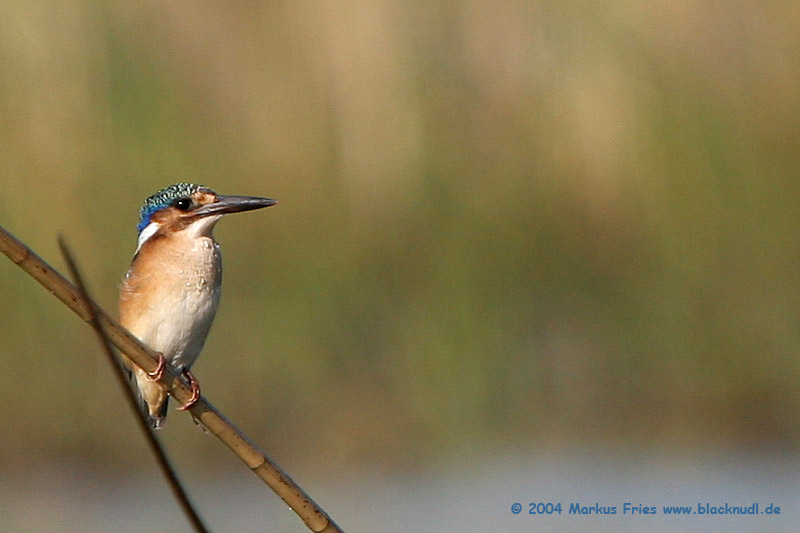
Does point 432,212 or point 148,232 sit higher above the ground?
point 148,232

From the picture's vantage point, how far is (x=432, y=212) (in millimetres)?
6254

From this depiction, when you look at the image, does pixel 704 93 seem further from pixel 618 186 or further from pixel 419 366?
pixel 419 366

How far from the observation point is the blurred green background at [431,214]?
5.90m

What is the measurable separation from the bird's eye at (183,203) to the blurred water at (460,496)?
2.33 metres

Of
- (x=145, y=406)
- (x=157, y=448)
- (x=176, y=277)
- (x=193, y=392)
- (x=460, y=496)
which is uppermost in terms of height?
(x=157, y=448)

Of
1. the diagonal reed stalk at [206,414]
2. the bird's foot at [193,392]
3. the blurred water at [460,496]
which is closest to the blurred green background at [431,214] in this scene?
the blurred water at [460,496]

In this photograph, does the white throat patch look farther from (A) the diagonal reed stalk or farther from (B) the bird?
(A) the diagonal reed stalk

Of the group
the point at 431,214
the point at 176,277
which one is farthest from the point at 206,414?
the point at 431,214

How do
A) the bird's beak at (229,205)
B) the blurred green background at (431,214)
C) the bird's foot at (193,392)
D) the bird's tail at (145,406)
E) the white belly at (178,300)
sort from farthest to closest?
the blurred green background at (431,214), the bird's tail at (145,406), the white belly at (178,300), the bird's beak at (229,205), the bird's foot at (193,392)

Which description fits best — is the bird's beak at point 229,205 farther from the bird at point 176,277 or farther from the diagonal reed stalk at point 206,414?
the diagonal reed stalk at point 206,414

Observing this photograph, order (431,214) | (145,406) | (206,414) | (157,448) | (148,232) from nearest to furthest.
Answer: (157,448), (206,414), (148,232), (145,406), (431,214)

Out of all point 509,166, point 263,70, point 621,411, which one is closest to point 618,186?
point 509,166

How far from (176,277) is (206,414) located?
4.51 feet

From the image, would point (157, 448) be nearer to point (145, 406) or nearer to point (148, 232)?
point (148, 232)
